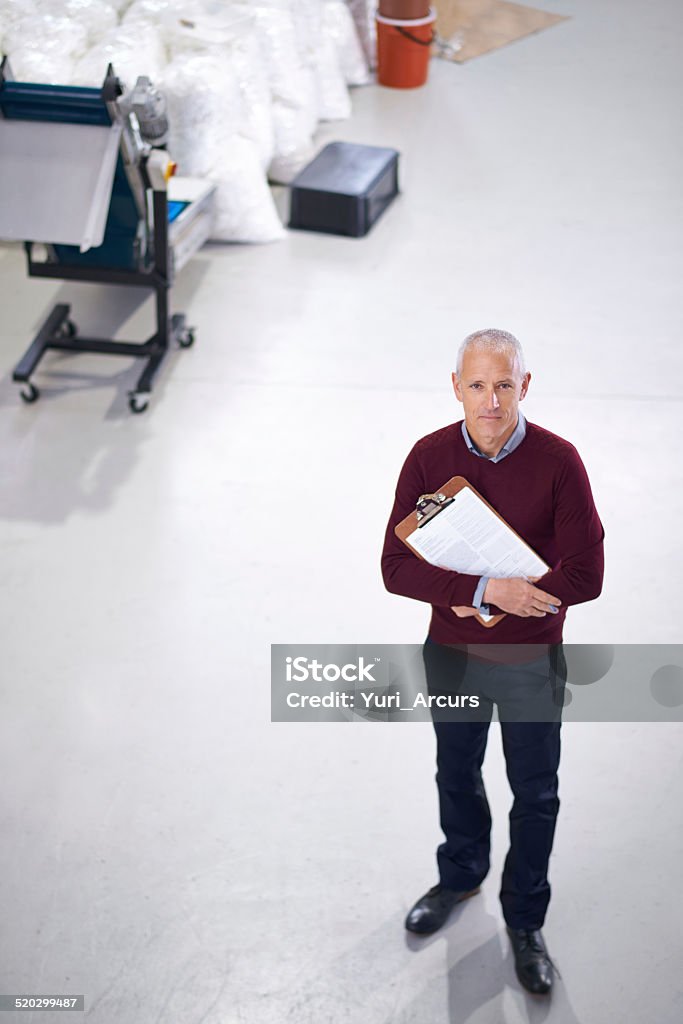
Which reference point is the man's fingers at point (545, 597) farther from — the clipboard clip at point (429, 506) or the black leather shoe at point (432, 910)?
the black leather shoe at point (432, 910)

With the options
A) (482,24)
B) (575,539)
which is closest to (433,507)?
(575,539)

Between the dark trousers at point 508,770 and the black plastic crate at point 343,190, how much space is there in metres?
3.66

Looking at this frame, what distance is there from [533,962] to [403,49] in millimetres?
6099

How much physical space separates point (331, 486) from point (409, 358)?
952mm

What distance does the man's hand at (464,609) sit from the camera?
1858 mm

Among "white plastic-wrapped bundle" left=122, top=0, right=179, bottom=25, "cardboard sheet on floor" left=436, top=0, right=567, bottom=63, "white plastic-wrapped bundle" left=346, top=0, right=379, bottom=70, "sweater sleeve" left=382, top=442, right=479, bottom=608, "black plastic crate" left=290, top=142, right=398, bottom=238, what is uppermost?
"white plastic-wrapped bundle" left=122, top=0, right=179, bottom=25

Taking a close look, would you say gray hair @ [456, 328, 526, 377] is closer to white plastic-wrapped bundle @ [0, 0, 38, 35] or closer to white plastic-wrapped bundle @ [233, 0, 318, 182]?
white plastic-wrapped bundle @ [0, 0, 38, 35]

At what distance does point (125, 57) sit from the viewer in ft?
16.2

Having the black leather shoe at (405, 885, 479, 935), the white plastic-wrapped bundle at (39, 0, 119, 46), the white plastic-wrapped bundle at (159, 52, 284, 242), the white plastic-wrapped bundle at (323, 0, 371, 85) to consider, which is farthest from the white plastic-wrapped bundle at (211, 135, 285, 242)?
the black leather shoe at (405, 885, 479, 935)

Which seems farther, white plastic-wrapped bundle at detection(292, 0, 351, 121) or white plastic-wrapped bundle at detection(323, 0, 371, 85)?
white plastic-wrapped bundle at detection(323, 0, 371, 85)

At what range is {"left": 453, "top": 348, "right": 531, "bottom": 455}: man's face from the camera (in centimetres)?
170

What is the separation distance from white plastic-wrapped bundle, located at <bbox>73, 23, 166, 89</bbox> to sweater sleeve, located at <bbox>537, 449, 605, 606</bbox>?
377cm

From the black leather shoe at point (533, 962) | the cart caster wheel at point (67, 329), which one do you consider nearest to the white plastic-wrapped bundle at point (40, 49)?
the cart caster wheel at point (67, 329)

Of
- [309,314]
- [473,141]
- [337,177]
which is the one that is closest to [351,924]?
[309,314]
